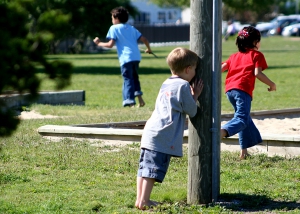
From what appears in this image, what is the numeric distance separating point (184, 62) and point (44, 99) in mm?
7856

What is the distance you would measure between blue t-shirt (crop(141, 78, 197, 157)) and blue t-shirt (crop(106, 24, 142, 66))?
7.17 metres

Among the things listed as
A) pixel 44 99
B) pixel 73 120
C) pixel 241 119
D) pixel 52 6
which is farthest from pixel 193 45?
pixel 52 6

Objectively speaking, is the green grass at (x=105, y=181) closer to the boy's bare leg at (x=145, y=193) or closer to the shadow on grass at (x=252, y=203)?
the shadow on grass at (x=252, y=203)

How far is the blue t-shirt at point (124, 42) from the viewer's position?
40.8 ft

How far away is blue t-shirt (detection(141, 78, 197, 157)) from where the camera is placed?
5246 mm

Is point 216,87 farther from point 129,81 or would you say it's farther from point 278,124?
point 129,81

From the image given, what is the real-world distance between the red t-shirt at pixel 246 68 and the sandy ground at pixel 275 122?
6.67 feet

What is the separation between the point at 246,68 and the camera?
288 inches

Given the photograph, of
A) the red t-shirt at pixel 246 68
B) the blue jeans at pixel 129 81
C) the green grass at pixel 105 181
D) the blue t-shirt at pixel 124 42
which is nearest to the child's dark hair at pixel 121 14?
the blue t-shirt at pixel 124 42

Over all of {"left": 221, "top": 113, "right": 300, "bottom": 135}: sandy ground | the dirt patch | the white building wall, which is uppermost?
{"left": 221, "top": 113, "right": 300, "bottom": 135}: sandy ground

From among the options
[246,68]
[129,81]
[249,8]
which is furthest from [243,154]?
[249,8]

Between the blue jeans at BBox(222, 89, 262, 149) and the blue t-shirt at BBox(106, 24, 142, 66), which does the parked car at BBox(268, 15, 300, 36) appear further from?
the blue jeans at BBox(222, 89, 262, 149)

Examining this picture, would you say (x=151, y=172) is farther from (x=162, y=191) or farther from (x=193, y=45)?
(x=193, y=45)

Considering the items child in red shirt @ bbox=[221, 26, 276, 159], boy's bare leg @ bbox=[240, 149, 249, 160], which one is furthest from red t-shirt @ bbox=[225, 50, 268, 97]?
boy's bare leg @ bbox=[240, 149, 249, 160]
